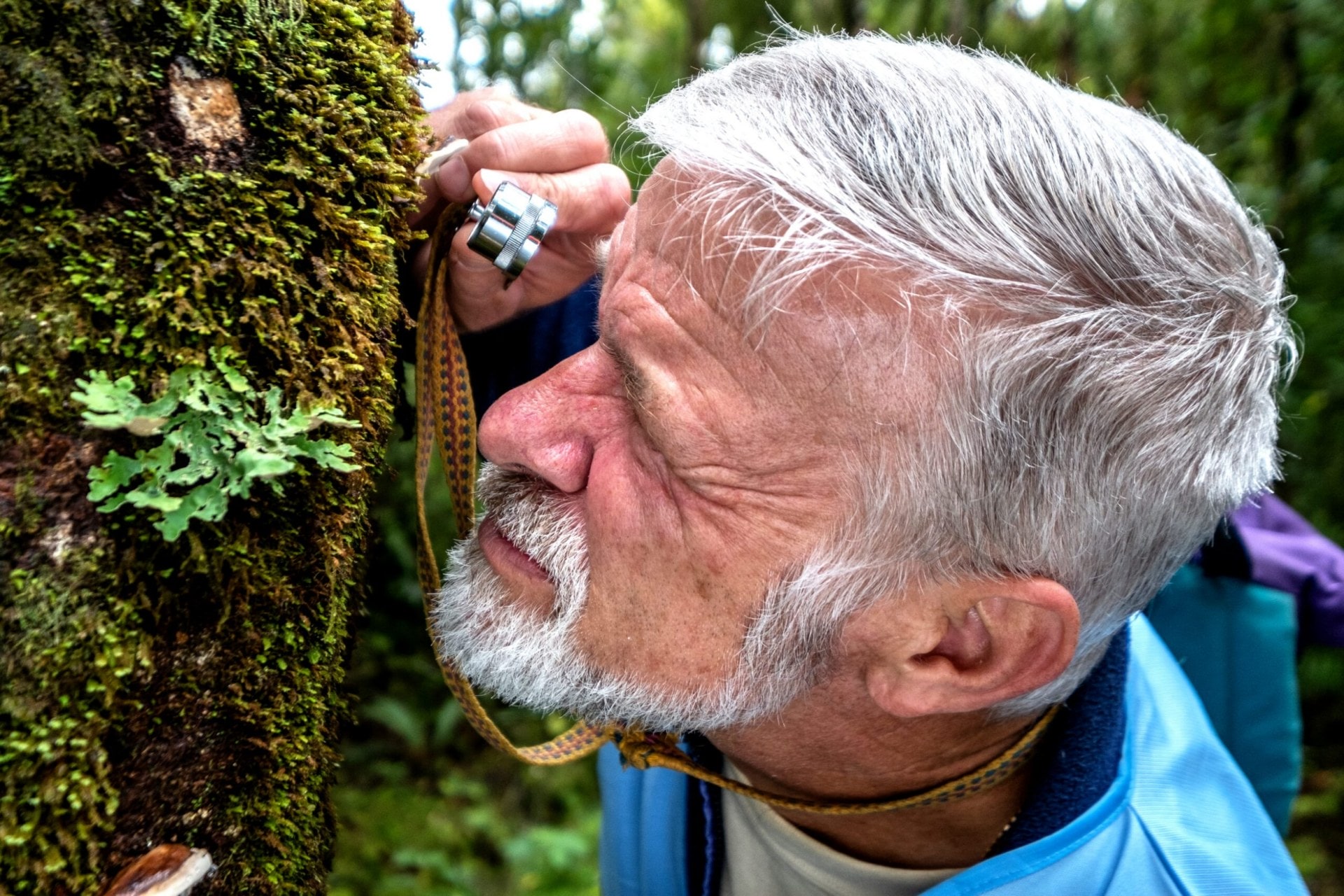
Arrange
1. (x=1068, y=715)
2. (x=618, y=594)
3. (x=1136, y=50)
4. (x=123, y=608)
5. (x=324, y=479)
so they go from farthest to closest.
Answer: (x=1136, y=50)
(x=1068, y=715)
(x=618, y=594)
(x=324, y=479)
(x=123, y=608)

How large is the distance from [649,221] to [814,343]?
44 centimetres

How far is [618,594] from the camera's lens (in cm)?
168

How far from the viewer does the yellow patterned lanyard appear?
5.37 ft

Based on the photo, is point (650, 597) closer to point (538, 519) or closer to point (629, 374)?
point (538, 519)

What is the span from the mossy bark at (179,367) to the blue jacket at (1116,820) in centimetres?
121

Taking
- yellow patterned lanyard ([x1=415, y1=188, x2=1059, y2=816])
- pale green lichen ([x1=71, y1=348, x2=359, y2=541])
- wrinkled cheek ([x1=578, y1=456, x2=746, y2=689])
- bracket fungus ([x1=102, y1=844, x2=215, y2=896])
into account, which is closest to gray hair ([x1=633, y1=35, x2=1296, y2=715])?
wrinkled cheek ([x1=578, y1=456, x2=746, y2=689])

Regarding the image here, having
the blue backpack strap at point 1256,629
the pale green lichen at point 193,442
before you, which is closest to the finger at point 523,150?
the pale green lichen at point 193,442

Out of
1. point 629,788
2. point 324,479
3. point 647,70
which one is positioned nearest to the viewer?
point 324,479

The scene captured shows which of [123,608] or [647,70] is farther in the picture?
[647,70]

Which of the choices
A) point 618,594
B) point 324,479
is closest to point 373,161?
point 324,479

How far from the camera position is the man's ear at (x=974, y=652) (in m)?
1.66

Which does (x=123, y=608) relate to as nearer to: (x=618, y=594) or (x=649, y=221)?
(x=618, y=594)

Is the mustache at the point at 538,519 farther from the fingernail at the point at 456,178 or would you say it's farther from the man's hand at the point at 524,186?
the fingernail at the point at 456,178

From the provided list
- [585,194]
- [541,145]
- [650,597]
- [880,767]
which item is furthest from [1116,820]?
[541,145]
